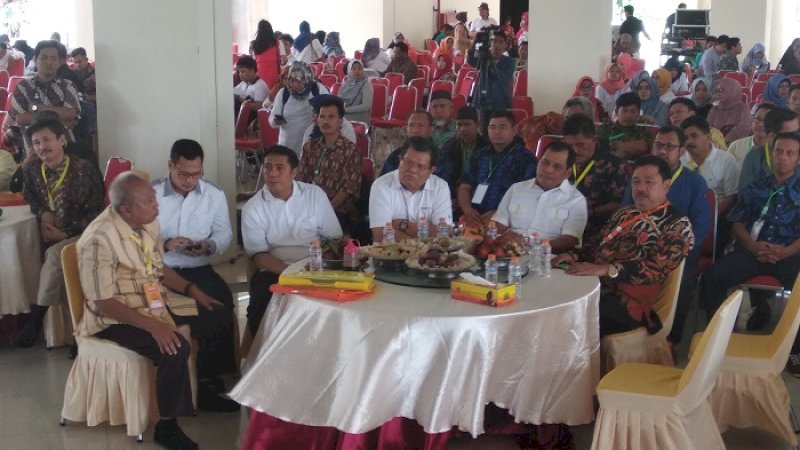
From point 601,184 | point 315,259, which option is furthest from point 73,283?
point 601,184

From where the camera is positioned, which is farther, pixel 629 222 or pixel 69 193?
pixel 69 193

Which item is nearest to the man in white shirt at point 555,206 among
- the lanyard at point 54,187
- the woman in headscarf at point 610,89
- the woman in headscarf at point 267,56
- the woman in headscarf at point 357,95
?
the lanyard at point 54,187

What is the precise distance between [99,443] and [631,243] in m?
2.40

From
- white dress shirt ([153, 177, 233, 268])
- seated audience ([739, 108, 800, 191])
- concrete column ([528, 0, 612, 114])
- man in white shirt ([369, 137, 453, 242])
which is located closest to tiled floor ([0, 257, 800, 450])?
white dress shirt ([153, 177, 233, 268])

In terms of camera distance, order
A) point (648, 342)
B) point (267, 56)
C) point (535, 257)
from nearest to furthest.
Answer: point (535, 257) < point (648, 342) < point (267, 56)

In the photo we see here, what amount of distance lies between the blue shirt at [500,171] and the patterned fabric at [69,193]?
2.15 metres

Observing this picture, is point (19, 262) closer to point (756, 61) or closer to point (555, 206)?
point (555, 206)

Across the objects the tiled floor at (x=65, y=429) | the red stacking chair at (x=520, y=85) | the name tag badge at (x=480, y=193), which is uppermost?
the red stacking chair at (x=520, y=85)

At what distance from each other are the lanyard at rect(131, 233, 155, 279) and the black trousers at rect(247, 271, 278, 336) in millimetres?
620

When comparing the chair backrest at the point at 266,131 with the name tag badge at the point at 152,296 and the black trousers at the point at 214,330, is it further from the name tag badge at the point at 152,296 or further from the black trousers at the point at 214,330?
the name tag badge at the point at 152,296

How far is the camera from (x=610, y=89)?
9789 millimetres

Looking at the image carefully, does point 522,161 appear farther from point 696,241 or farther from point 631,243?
point 631,243

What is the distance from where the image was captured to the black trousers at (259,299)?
470 centimetres

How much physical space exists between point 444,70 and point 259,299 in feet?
34.3
